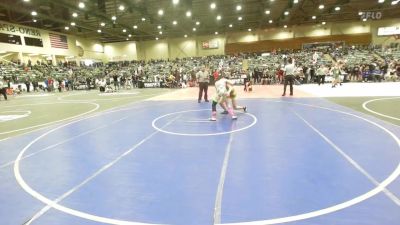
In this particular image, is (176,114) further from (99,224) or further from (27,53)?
(27,53)

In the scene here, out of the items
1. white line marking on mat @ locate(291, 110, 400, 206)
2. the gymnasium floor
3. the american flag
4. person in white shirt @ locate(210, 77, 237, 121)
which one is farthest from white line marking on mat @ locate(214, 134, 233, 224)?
the american flag

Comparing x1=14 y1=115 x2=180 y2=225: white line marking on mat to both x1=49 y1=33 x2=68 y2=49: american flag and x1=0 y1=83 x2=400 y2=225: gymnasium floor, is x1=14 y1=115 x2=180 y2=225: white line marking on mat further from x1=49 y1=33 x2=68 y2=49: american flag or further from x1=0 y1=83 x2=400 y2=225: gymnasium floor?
x1=49 y1=33 x2=68 y2=49: american flag

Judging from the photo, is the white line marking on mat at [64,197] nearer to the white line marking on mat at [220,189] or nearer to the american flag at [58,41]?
the white line marking on mat at [220,189]

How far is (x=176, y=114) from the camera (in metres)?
10.2

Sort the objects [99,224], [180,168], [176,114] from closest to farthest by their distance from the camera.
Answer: [99,224]
[180,168]
[176,114]

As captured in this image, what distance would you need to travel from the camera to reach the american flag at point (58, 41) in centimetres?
3894

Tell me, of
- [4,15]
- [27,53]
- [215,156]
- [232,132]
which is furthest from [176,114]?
[27,53]

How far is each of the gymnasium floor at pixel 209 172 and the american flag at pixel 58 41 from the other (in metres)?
35.5

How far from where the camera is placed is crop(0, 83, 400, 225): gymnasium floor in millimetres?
3412

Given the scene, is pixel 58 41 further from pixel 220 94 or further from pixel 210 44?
pixel 220 94

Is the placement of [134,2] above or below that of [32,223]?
above

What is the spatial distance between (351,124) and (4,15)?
35995 millimetres

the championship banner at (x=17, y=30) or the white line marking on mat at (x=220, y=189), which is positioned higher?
the championship banner at (x=17, y=30)

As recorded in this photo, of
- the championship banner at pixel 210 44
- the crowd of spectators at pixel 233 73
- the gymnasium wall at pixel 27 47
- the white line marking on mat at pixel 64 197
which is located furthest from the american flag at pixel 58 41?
the white line marking on mat at pixel 64 197
